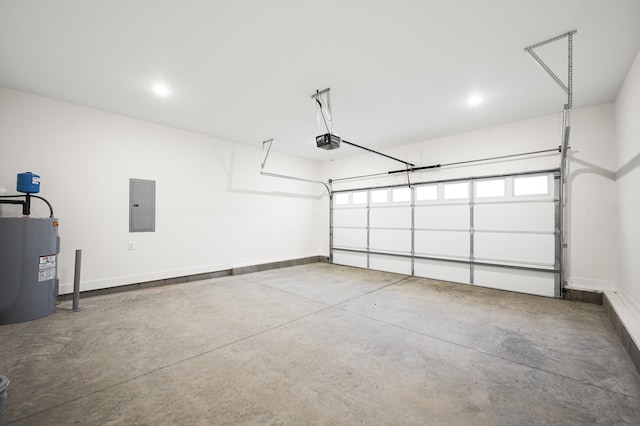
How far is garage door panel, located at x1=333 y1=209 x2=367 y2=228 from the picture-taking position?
673cm

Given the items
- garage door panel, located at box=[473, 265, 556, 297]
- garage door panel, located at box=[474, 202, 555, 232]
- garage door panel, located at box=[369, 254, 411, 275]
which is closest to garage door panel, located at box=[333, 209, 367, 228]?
garage door panel, located at box=[369, 254, 411, 275]

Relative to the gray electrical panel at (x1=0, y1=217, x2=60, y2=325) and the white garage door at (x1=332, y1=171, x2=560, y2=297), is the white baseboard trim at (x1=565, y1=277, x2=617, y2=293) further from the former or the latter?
the gray electrical panel at (x1=0, y1=217, x2=60, y2=325)

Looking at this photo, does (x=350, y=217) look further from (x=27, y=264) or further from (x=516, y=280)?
(x=27, y=264)

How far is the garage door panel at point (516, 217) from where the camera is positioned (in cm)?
426

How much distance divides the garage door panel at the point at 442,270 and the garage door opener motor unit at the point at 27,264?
602 centimetres

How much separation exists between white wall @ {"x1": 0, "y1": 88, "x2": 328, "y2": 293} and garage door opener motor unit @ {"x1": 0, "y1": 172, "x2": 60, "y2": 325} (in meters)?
0.60

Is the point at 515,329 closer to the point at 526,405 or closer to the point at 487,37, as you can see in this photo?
the point at 526,405

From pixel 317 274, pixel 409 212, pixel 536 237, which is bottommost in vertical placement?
pixel 317 274

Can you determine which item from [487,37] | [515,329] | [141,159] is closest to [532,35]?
[487,37]

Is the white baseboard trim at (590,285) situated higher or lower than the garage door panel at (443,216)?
lower

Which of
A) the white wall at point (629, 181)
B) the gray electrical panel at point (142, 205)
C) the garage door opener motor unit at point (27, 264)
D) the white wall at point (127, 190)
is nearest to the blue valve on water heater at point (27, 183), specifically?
the garage door opener motor unit at point (27, 264)

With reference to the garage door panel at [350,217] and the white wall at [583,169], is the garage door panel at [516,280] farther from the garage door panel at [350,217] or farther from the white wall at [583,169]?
the garage door panel at [350,217]

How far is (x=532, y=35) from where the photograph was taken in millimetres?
2463

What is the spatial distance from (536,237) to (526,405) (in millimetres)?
3557
